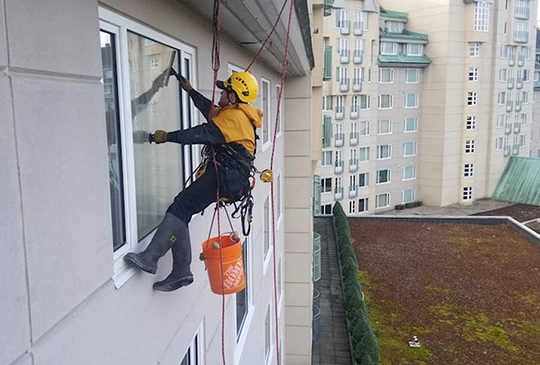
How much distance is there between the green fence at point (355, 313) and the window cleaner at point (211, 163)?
9.64 m

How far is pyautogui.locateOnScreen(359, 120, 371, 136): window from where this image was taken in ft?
101

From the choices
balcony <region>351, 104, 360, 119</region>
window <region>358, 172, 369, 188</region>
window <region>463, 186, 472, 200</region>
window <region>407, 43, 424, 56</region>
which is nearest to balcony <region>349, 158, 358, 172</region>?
window <region>358, 172, 369, 188</region>

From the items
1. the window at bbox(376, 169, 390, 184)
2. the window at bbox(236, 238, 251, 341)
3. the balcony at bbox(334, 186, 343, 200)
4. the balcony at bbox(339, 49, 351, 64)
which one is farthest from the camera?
the window at bbox(376, 169, 390, 184)

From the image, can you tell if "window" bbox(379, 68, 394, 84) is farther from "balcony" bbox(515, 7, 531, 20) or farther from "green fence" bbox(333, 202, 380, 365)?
"green fence" bbox(333, 202, 380, 365)

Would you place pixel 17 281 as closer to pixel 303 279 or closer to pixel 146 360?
pixel 146 360

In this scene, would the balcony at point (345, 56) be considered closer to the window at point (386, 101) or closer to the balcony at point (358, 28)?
the balcony at point (358, 28)

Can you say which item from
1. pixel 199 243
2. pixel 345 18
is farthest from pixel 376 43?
pixel 199 243

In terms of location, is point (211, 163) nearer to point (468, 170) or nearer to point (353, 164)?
point (353, 164)

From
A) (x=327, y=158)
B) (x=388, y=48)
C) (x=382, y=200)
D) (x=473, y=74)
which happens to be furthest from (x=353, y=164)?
(x=473, y=74)

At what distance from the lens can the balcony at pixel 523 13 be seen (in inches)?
1324

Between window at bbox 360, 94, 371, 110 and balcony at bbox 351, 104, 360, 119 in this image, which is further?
window at bbox 360, 94, 371, 110

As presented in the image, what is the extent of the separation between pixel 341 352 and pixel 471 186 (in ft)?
82.5

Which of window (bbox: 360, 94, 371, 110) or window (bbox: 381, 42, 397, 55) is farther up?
window (bbox: 381, 42, 397, 55)

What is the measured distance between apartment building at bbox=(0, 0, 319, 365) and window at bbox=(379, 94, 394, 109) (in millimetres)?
28504
